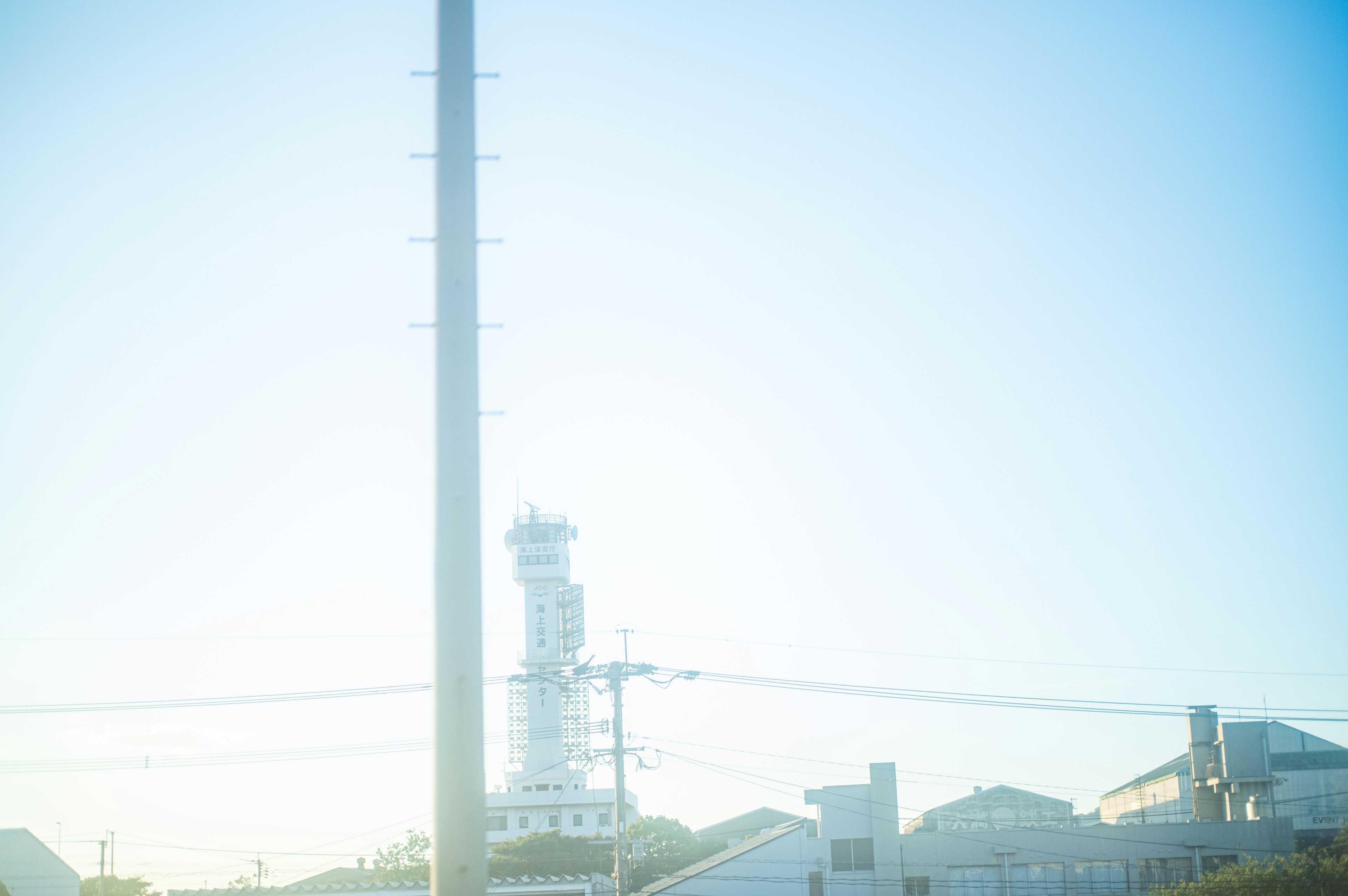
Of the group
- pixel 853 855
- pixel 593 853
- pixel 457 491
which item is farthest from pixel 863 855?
pixel 457 491

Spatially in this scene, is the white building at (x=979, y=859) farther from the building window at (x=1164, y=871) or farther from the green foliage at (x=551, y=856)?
the green foliage at (x=551, y=856)

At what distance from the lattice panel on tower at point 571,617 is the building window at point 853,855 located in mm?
49127

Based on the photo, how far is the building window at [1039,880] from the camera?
46.4 metres

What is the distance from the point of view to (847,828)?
48.8 meters

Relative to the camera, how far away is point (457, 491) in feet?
20.6

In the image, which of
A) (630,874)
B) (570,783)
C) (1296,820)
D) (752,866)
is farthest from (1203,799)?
(570,783)

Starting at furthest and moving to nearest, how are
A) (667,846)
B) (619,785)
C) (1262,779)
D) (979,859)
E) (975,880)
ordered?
(667,846), (1262,779), (979,859), (975,880), (619,785)

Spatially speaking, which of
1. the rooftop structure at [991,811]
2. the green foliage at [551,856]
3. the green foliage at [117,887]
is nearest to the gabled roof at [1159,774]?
the rooftop structure at [991,811]

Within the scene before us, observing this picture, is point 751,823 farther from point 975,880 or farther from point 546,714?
point 975,880

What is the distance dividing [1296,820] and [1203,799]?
4.23 m

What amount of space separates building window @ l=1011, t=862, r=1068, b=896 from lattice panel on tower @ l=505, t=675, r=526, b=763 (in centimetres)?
5729

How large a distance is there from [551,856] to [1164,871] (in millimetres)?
32331

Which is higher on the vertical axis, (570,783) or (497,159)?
(497,159)

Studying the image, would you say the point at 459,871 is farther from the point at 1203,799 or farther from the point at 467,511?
the point at 1203,799
